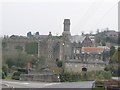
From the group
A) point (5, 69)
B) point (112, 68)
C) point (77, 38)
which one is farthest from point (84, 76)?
point (77, 38)

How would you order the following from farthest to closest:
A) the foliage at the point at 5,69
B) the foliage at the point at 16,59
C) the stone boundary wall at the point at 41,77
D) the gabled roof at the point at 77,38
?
the gabled roof at the point at 77,38 → the stone boundary wall at the point at 41,77 → the foliage at the point at 5,69 → the foliage at the point at 16,59

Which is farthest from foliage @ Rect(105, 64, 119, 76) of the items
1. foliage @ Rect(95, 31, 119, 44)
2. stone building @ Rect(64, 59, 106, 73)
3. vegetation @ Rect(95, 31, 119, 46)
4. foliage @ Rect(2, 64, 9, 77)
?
foliage @ Rect(95, 31, 119, 44)

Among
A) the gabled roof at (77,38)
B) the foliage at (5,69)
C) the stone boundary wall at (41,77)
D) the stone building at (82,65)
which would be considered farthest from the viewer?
the gabled roof at (77,38)

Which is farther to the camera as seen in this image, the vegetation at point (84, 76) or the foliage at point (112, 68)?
the foliage at point (112, 68)

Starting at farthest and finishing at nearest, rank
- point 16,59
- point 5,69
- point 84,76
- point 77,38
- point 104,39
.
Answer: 1. point 104,39
2. point 77,38
3. point 84,76
4. point 5,69
5. point 16,59

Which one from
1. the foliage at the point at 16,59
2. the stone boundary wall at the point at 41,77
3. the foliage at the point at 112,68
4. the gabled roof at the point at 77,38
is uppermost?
the gabled roof at the point at 77,38

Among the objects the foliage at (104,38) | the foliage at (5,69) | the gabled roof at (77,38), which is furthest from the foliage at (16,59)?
the foliage at (104,38)

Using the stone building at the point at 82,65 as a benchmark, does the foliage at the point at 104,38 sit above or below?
above

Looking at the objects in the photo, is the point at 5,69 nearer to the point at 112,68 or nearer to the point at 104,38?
the point at 112,68

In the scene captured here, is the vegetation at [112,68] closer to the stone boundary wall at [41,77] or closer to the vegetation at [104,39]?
the stone boundary wall at [41,77]

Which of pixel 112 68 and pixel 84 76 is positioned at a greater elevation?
pixel 112 68

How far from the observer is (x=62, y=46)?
24.8 metres

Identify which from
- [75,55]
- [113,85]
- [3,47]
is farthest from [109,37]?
[113,85]

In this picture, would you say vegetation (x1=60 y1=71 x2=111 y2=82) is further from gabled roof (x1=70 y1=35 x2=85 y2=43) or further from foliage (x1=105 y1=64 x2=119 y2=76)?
gabled roof (x1=70 y1=35 x2=85 y2=43)
